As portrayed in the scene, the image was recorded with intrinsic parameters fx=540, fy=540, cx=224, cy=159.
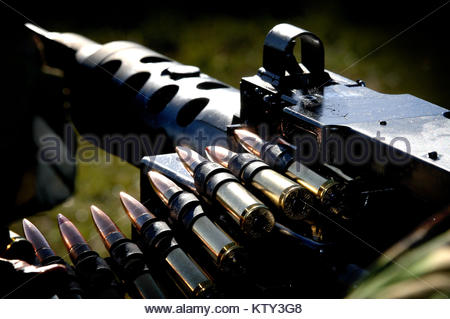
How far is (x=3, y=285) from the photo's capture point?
2527mm

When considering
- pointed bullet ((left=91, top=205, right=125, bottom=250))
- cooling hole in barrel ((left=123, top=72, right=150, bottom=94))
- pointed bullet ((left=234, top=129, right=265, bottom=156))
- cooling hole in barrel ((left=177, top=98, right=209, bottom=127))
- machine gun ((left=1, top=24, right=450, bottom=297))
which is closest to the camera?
machine gun ((left=1, top=24, right=450, bottom=297))

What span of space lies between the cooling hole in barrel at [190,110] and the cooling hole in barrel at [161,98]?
0.24 m

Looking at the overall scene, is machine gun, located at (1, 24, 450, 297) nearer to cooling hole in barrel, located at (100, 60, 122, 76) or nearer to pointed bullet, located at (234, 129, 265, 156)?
pointed bullet, located at (234, 129, 265, 156)

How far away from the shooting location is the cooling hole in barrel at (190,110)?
4.13 m

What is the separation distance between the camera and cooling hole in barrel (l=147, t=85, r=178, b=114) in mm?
4371

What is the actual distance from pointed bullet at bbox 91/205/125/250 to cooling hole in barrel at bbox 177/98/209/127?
1.02 m

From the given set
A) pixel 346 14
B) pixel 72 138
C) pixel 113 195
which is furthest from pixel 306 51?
pixel 346 14

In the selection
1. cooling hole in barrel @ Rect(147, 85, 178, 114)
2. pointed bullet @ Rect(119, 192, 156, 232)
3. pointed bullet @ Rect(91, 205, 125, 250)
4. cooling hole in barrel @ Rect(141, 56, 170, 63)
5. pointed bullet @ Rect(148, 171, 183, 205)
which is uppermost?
cooling hole in barrel @ Rect(141, 56, 170, 63)

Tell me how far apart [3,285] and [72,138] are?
4219 millimetres

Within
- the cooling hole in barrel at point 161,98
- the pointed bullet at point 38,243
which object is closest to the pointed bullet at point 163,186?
the pointed bullet at point 38,243

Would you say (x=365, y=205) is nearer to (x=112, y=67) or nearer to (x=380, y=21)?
(x=112, y=67)

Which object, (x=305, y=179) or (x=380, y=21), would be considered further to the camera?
(x=380, y=21)

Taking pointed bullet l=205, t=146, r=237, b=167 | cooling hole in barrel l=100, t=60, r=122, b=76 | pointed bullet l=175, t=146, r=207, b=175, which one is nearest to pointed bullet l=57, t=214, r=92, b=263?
pointed bullet l=175, t=146, r=207, b=175

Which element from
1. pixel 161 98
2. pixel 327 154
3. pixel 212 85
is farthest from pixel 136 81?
pixel 327 154
